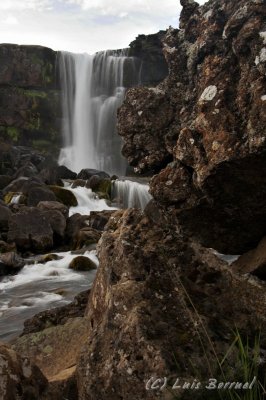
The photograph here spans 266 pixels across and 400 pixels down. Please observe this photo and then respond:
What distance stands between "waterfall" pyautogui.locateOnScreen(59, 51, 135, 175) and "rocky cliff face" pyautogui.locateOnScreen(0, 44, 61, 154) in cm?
135

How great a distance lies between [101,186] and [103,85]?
26.9 meters

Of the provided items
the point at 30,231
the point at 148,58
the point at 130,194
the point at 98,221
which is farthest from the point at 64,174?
the point at 148,58

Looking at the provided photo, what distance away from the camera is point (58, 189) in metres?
27.0

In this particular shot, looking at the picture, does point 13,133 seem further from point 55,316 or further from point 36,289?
point 55,316

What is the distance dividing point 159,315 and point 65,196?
23.6 meters

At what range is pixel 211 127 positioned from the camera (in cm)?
492

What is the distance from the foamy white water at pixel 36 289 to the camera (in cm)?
1131

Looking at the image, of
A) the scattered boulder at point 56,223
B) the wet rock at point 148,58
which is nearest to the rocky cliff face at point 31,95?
the wet rock at point 148,58

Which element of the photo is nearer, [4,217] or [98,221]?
[4,217]

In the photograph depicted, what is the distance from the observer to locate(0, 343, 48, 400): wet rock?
3746 millimetres

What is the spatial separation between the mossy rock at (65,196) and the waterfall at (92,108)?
24320mm

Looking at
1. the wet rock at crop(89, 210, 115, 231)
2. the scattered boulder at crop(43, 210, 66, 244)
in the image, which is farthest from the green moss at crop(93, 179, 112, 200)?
the scattered boulder at crop(43, 210, 66, 244)

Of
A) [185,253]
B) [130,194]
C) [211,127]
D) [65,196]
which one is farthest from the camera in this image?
[130,194]

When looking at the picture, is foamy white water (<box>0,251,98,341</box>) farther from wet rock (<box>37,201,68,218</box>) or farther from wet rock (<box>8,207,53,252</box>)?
wet rock (<box>37,201,68,218</box>)
